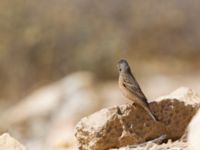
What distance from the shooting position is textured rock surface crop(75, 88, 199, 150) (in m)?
2.81

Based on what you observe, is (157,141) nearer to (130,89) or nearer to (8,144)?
(130,89)

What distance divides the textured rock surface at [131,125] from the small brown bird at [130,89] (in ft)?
0.09

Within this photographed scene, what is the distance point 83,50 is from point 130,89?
6.09 metres

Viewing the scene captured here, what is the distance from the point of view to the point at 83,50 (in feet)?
29.7

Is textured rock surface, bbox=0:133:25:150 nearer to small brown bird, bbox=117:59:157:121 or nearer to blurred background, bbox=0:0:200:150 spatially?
small brown bird, bbox=117:59:157:121

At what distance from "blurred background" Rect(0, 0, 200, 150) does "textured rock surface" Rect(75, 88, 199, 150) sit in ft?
16.6

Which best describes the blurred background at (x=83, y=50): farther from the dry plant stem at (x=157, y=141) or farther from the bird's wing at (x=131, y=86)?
the dry plant stem at (x=157, y=141)

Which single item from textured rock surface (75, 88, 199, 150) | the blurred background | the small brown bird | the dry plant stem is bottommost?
the dry plant stem

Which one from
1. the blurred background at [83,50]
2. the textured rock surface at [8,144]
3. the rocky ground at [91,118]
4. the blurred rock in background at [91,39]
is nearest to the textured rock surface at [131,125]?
the rocky ground at [91,118]

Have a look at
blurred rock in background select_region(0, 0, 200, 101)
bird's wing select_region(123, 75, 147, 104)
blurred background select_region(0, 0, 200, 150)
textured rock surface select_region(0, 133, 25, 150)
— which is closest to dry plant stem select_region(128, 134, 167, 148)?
bird's wing select_region(123, 75, 147, 104)

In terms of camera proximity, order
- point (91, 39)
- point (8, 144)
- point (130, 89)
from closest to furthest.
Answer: point (130, 89), point (8, 144), point (91, 39)

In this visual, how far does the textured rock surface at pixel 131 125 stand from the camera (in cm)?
281

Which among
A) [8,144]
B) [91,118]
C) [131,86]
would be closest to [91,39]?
[8,144]

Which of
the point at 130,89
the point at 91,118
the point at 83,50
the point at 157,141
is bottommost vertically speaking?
the point at 157,141
